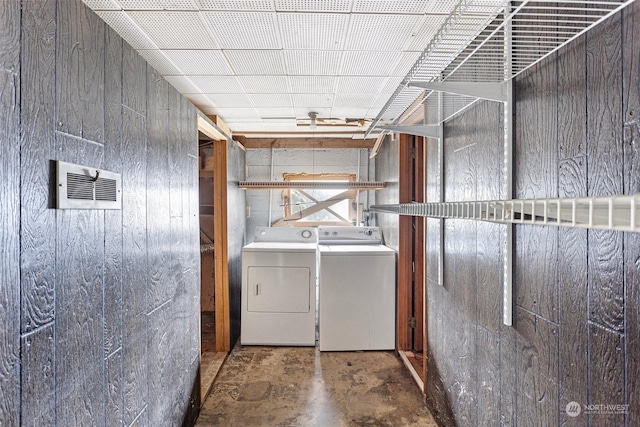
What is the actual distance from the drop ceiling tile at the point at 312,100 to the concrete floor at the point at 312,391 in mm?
2120

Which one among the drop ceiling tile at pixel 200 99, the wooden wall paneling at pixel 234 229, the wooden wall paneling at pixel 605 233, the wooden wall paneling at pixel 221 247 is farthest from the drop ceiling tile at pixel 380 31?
the wooden wall paneling at pixel 234 229

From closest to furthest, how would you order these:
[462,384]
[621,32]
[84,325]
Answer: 1. [621,32]
2. [84,325]
3. [462,384]

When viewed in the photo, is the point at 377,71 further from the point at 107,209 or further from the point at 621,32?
the point at 107,209

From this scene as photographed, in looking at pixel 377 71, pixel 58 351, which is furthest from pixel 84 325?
pixel 377 71

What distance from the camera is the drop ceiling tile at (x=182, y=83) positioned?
7.75 feet

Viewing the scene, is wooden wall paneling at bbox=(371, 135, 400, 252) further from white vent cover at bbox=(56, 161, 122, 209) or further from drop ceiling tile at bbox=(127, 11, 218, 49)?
white vent cover at bbox=(56, 161, 122, 209)

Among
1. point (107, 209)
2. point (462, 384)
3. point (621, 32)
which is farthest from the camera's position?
point (462, 384)

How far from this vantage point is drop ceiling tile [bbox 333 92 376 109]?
2.68 metres

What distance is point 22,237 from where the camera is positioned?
0.93 m

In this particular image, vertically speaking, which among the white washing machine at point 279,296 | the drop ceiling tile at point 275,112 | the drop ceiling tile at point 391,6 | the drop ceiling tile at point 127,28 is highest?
the drop ceiling tile at point 127,28

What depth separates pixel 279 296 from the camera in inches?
132

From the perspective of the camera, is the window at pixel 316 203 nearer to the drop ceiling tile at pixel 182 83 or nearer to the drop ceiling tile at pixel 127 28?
the drop ceiling tile at pixel 182 83

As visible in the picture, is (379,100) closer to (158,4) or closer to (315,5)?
(315,5)

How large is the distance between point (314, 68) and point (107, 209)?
1412 millimetres
